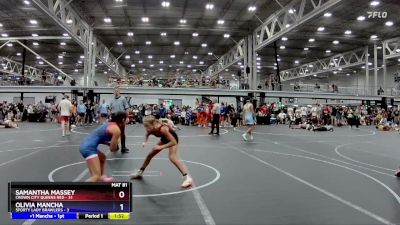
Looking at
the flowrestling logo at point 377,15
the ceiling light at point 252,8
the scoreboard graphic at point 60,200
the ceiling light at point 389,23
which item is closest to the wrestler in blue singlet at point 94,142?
the scoreboard graphic at point 60,200

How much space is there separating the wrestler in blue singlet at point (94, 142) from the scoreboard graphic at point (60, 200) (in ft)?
6.83

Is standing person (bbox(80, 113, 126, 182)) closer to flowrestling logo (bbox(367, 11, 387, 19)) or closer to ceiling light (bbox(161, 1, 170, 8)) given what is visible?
ceiling light (bbox(161, 1, 170, 8))

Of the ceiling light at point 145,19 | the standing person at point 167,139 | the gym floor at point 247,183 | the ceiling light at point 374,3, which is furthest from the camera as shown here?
the ceiling light at point 145,19

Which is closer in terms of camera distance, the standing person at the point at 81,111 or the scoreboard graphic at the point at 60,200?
the scoreboard graphic at the point at 60,200

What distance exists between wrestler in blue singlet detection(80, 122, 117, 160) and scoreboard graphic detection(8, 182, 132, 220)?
208 cm

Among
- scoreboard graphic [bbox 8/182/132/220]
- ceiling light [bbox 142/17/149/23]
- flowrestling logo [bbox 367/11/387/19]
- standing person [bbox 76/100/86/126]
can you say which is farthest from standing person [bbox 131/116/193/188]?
flowrestling logo [bbox 367/11/387/19]

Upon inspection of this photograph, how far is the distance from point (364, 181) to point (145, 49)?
115 feet

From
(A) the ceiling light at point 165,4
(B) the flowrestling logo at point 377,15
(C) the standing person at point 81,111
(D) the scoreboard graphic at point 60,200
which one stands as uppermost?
(A) the ceiling light at point 165,4

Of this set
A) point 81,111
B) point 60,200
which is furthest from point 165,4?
point 60,200

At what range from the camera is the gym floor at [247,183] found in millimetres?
4281

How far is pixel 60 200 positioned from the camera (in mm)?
2812

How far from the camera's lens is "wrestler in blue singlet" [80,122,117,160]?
4.95 m

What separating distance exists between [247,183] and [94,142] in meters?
2.89

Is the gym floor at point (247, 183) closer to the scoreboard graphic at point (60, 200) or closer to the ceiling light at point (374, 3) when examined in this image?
the scoreboard graphic at point (60, 200)
